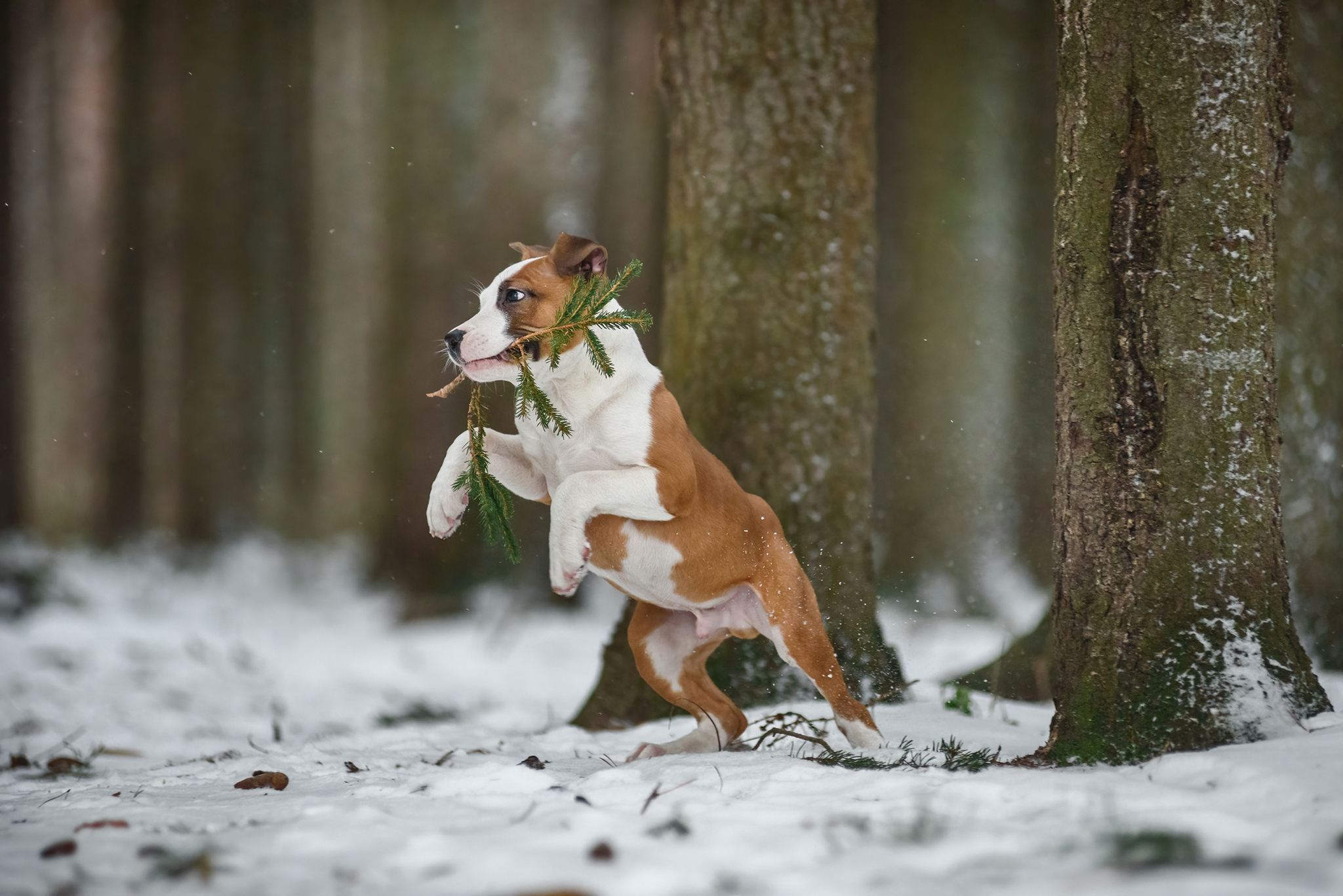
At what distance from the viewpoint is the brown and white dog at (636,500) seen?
2982mm

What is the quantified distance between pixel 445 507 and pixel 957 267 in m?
4.94

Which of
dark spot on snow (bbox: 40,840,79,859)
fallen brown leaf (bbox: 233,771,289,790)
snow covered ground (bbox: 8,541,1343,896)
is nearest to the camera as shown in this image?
snow covered ground (bbox: 8,541,1343,896)

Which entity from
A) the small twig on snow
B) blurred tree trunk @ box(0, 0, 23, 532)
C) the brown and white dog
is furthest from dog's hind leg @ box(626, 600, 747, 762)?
blurred tree trunk @ box(0, 0, 23, 532)

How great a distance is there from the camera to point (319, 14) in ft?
27.0

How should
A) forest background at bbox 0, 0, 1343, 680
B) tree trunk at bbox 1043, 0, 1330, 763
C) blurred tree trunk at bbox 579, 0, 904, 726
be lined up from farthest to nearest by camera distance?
forest background at bbox 0, 0, 1343, 680
blurred tree trunk at bbox 579, 0, 904, 726
tree trunk at bbox 1043, 0, 1330, 763

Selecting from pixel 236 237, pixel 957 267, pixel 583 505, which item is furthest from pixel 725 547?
pixel 236 237

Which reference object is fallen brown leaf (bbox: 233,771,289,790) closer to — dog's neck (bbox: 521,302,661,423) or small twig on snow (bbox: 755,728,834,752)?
dog's neck (bbox: 521,302,661,423)

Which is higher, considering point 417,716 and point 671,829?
point 671,829

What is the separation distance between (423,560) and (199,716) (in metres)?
2.47

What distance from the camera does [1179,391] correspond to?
2.63m

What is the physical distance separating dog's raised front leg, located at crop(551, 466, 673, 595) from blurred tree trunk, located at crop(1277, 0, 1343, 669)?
3.71 meters

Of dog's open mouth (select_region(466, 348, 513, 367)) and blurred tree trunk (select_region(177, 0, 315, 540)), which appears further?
blurred tree trunk (select_region(177, 0, 315, 540))

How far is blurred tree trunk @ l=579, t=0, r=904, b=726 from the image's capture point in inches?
161

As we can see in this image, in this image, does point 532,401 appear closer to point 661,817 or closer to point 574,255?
point 574,255
